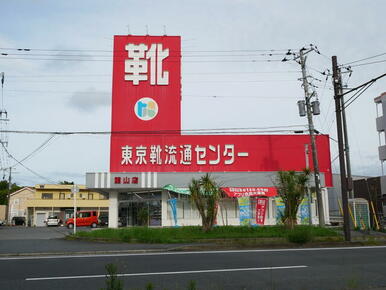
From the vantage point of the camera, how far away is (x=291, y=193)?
21062mm

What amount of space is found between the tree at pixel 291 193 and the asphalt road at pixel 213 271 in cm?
741

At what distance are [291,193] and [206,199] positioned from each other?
455 centimetres

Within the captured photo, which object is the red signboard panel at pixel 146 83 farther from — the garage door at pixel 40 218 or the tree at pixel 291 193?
the garage door at pixel 40 218

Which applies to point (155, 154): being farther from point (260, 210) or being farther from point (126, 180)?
point (260, 210)

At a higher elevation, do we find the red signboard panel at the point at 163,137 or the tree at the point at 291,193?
the red signboard panel at the point at 163,137

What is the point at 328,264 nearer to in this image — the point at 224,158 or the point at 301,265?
the point at 301,265

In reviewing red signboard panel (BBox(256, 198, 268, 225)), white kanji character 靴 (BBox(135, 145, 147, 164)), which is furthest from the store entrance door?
red signboard panel (BBox(256, 198, 268, 225))

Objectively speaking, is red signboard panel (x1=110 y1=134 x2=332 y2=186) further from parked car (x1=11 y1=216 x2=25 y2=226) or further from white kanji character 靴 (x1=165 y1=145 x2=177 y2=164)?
parked car (x1=11 y1=216 x2=25 y2=226)

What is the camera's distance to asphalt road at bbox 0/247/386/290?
8344mm

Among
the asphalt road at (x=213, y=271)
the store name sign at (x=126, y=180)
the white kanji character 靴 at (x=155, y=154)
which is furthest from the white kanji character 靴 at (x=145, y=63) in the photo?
the asphalt road at (x=213, y=271)

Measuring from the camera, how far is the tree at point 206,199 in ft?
67.3

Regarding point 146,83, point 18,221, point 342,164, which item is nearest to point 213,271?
point 342,164

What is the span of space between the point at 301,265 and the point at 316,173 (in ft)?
45.3

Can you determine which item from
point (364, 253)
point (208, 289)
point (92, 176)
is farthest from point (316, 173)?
point (208, 289)
